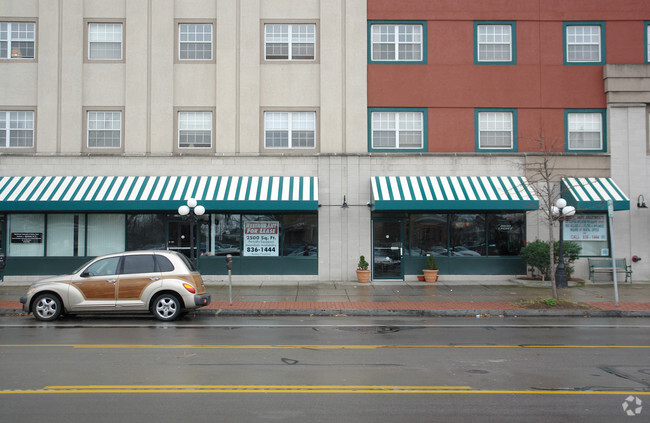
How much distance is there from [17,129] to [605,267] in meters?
22.7

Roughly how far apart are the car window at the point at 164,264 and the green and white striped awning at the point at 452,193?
826cm

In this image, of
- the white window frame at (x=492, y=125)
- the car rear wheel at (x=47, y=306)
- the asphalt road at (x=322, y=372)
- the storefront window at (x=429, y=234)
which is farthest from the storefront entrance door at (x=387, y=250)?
the car rear wheel at (x=47, y=306)

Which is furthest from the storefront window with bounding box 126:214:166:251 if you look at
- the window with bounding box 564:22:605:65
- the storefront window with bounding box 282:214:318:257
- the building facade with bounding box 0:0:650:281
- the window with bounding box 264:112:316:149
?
the window with bounding box 564:22:605:65

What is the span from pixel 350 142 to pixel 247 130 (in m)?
3.92

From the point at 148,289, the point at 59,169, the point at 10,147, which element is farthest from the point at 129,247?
the point at 148,289

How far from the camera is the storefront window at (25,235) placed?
19422mm

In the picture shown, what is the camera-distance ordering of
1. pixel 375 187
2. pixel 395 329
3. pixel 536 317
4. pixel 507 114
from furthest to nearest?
pixel 507 114
pixel 375 187
pixel 536 317
pixel 395 329

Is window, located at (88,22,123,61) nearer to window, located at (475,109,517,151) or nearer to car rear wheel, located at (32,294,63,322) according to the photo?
car rear wheel, located at (32,294,63,322)

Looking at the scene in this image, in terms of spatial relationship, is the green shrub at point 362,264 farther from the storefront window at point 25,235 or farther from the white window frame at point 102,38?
the white window frame at point 102,38

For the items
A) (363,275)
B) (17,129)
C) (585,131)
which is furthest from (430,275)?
(17,129)

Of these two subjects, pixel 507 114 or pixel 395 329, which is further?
pixel 507 114

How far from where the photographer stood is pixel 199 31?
66.2 feet

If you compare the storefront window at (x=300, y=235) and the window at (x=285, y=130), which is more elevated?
the window at (x=285, y=130)

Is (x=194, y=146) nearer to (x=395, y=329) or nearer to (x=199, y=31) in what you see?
(x=199, y=31)
